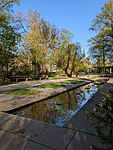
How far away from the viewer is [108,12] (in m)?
27.9

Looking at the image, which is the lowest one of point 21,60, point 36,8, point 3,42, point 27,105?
point 27,105

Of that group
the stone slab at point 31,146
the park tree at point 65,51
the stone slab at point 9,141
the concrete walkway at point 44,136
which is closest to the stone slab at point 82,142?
the concrete walkway at point 44,136

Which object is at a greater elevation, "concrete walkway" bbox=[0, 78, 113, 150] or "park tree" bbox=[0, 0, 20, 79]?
"park tree" bbox=[0, 0, 20, 79]

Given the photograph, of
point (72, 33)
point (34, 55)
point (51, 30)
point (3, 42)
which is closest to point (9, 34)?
point (3, 42)

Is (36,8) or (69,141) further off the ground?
(36,8)

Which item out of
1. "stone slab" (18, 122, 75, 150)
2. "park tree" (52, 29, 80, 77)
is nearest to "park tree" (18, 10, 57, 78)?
"park tree" (52, 29, 80, 77)

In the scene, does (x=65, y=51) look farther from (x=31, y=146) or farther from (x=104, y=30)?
(x=31, y=146)

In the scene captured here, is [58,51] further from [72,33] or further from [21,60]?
[21,60]

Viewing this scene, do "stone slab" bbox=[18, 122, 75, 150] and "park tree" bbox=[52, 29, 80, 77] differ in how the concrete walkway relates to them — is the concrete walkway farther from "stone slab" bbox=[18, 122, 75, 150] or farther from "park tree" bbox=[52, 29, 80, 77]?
"park tree" bbox=[52, 29, 80, 77]

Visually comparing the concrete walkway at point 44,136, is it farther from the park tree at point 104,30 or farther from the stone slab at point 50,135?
the park tree at point 104,30

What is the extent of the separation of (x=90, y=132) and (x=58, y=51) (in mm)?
26019

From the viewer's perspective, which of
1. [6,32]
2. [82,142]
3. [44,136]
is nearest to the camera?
[82,142]

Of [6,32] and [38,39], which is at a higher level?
[38,39]

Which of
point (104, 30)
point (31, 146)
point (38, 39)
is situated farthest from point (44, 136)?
point (104, 30)
